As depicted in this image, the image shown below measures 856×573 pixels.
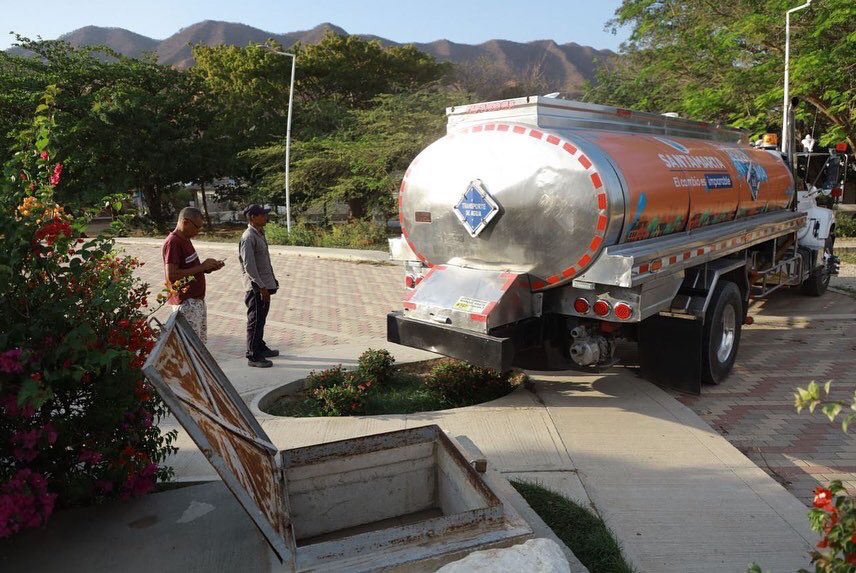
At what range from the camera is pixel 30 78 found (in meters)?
24.1

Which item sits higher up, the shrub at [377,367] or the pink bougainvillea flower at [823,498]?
the pink bougainvillea flower at [823,498]

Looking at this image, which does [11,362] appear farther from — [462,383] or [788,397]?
[788,397]

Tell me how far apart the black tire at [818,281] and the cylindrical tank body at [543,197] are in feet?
19.5

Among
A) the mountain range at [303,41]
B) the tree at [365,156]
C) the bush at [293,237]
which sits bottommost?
the bush at [293,237]

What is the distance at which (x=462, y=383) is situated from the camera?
19.6 ft

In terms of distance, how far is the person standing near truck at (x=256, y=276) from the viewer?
259 inches

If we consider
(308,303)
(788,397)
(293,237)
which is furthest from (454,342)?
(293,237)

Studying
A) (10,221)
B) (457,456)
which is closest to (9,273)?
(10,221)

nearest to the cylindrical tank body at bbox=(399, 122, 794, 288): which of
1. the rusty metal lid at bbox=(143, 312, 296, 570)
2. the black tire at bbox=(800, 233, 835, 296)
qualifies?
the rusty metal lid at bbox=(143, 312, 296, 570)

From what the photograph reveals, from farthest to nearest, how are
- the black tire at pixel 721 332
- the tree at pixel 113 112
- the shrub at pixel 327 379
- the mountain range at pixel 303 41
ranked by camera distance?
1. the mountain range at pixel 303 41
2. the tree at pixel 113 112
3. the black tire at pixel 721 332
4. the shrub at pixel 327 379

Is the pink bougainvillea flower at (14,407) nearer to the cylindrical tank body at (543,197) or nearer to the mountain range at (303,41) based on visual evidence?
the cylindrical tank body at (543,197)

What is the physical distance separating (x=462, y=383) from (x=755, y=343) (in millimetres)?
4486

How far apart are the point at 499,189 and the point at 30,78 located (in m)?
25.8

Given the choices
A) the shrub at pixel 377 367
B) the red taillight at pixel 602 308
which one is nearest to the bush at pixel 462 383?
the shrub at pixel 377 367
